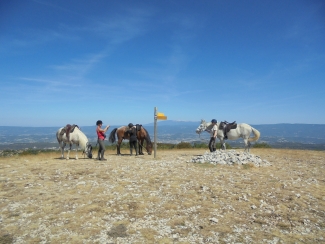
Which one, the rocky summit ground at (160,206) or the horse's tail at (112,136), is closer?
the rocky summit ground at (160,206)

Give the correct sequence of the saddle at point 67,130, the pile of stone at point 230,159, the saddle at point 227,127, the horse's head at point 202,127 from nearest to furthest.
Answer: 1. the pile of stone at point 230,159
2. the saddle at point 67,130
3. the saddle at point 227,127
4. the horse's head at point 202,127

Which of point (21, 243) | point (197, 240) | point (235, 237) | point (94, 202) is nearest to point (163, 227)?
point (197, 240)

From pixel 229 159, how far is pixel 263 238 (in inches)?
340

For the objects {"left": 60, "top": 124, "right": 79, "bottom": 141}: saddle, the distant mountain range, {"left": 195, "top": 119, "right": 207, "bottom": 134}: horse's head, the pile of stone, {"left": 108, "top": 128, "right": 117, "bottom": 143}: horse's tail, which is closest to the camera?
the pile of stone

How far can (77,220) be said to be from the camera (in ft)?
20.1

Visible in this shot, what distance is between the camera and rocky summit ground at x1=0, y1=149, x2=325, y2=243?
5449 millimetres

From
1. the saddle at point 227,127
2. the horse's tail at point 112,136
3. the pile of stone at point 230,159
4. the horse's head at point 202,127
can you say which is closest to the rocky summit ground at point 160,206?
the pile of stone at point 230,159

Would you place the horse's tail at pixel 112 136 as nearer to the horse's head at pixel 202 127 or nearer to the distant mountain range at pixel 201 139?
the horse's head at pixel 202 127

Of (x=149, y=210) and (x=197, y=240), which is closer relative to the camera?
(x=197, y=240)

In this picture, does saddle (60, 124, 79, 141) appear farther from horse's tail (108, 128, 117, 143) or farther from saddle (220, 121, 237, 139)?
saddle (220, 121, 237, 139)

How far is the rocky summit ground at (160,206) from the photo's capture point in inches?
215

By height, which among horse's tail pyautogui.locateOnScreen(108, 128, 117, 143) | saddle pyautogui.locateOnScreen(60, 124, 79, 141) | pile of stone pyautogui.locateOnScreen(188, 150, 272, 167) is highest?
saddle pyautogui.locateOnScreen(60, 124, 79, 141)

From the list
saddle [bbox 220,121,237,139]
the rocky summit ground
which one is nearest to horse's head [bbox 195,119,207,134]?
saddle [bbox 220,121,237,139]

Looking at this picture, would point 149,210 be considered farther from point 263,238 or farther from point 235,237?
point 263,238
